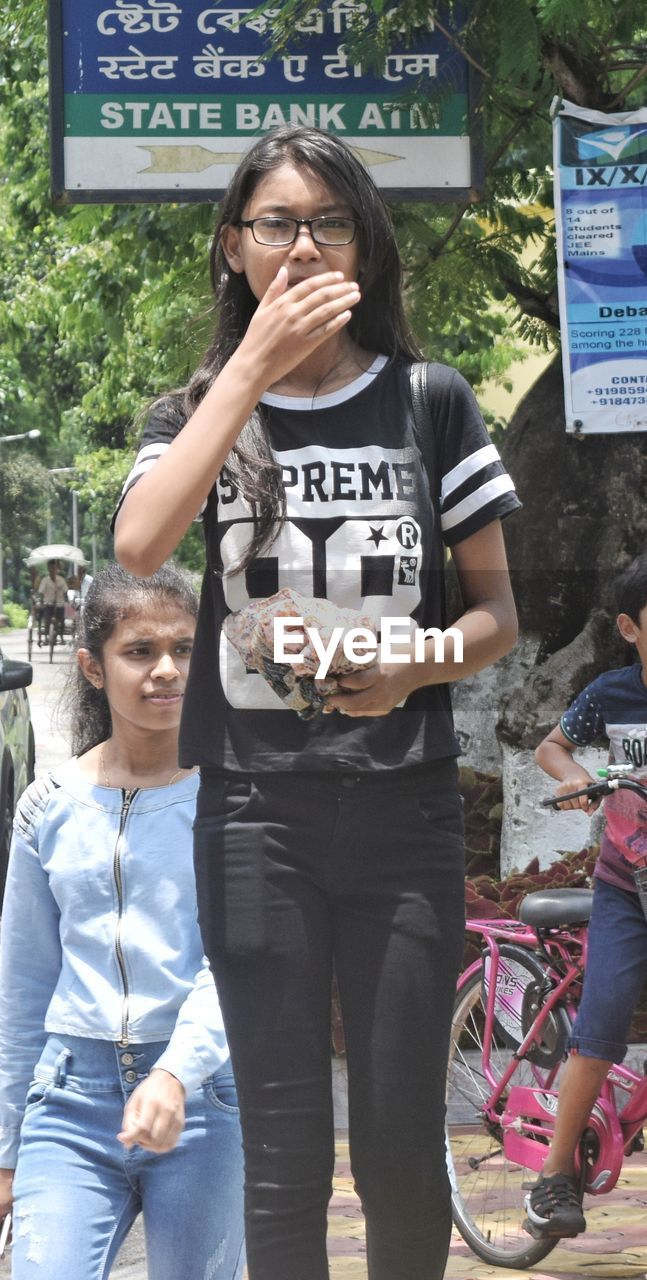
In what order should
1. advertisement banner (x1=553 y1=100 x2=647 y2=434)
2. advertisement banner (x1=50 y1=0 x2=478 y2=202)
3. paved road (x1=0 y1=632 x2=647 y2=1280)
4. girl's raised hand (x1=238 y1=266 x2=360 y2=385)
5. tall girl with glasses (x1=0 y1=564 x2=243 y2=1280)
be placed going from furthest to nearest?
advertisement banner (x1=553 y1=100 x2=647 y2=434) → advertisement banner (x1=50 y1=0 x2=478 y2=202) → paved road (x1=0 y1=632 x2=647 y2=1280) → tall girl with glasses (x1=0 y1=564 x2=243 y2=1280) → girl's raised hand (x1=238 y1=266 x2=360 y2=385)

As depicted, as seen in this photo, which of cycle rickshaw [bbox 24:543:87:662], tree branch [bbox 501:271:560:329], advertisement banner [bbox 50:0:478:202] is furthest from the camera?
cycle rickshaw [bbox 24:543:87:662]

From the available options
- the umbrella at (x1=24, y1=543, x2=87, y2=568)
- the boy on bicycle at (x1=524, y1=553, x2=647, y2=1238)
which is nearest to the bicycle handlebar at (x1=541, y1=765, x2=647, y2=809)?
the boy on bicycle at (x1=524, y1=553, x2=647, y2=1238)

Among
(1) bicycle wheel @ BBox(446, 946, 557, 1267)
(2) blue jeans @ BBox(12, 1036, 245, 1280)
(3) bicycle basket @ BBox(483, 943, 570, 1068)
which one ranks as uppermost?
(2) blue jeans @ BBox(12, 1036, 245, 1280)

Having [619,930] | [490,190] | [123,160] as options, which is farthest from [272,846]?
[490,190]

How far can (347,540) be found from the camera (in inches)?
86.7

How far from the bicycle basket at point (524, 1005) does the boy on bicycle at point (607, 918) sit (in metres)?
0.23

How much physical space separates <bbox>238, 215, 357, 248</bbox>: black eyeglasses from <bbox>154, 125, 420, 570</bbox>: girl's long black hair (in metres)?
0.02

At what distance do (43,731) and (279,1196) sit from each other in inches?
765

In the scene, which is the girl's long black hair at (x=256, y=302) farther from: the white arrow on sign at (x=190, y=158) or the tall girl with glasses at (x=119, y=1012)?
the white arrow on sign at (x=190, y=158)

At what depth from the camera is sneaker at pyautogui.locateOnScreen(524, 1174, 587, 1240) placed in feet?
13.7

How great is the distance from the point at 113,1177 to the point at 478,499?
103cm

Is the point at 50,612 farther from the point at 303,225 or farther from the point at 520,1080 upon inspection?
the point at 303,225

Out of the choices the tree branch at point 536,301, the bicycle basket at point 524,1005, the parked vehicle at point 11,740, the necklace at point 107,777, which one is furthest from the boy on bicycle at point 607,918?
the parked vehicle at point 11,740

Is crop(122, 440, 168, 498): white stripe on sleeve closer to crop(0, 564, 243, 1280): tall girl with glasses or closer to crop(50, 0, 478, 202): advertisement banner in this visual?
crop(0, 564, 243, 1280): tall girl with glasses
